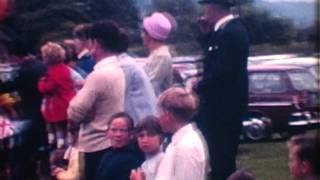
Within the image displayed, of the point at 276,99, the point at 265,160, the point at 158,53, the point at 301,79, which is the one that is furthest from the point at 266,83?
the point at 158,53

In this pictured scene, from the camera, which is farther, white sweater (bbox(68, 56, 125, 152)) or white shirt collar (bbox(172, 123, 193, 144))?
white sweater (bbox(68, 56, 125, 152))

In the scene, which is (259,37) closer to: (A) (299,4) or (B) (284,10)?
(B) (284,10)

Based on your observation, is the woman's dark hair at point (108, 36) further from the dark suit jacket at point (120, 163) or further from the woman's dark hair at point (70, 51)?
the woman's dark hair at point (70, 51)

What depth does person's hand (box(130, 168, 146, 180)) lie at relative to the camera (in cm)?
632

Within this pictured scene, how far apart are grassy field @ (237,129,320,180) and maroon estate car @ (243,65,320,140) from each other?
0.78ft

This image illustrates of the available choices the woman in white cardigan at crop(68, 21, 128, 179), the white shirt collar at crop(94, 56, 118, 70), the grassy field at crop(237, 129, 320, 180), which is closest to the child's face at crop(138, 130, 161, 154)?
the woman in white cardigan at crop(68, 21, 128, 179)

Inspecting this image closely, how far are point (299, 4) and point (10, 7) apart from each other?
294cm

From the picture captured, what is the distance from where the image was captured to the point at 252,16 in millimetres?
10906

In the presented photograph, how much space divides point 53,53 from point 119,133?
2848 millimetres

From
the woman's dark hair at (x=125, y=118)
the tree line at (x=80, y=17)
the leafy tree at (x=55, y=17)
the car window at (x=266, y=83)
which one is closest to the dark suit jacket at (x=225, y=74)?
the woman's dark hair at (x=125, y=118)

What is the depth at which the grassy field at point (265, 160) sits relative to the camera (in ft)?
38.4

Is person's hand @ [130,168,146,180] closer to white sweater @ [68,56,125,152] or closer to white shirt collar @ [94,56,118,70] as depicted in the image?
white sweater @ [68,56,125,152]

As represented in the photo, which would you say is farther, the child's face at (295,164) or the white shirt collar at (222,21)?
the white shirt collar at (222,21)

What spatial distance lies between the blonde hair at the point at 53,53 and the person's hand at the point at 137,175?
3.04 m
